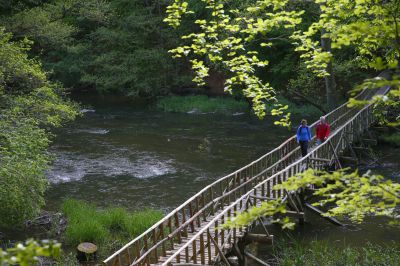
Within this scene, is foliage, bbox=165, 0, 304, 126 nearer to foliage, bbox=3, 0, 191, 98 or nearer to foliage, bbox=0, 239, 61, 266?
foliage, bbox=0, 239, 61, 266

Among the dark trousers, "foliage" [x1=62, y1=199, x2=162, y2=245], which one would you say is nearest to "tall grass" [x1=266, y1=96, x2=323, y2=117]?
the dark trousers

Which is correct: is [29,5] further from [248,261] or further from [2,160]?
[248,261]

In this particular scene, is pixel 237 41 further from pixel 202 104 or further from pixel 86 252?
pixel 202 104

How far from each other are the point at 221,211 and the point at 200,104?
32.0m

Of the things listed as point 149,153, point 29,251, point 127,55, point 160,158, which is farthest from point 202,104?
point 29,251

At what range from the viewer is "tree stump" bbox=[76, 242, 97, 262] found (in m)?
16.5

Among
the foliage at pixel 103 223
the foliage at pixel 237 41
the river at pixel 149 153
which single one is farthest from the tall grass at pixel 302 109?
the foliage at pixel 237 41

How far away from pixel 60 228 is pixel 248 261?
22.2 feet

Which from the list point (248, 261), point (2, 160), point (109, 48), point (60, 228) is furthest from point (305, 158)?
point (109, 48)

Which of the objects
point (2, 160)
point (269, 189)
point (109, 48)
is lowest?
point (269, 189)

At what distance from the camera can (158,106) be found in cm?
4972

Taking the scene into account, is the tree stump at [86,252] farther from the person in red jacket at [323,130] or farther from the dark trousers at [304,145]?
the person in red jacket at [323,130]

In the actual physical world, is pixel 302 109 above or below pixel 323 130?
below

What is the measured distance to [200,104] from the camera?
48375mm
